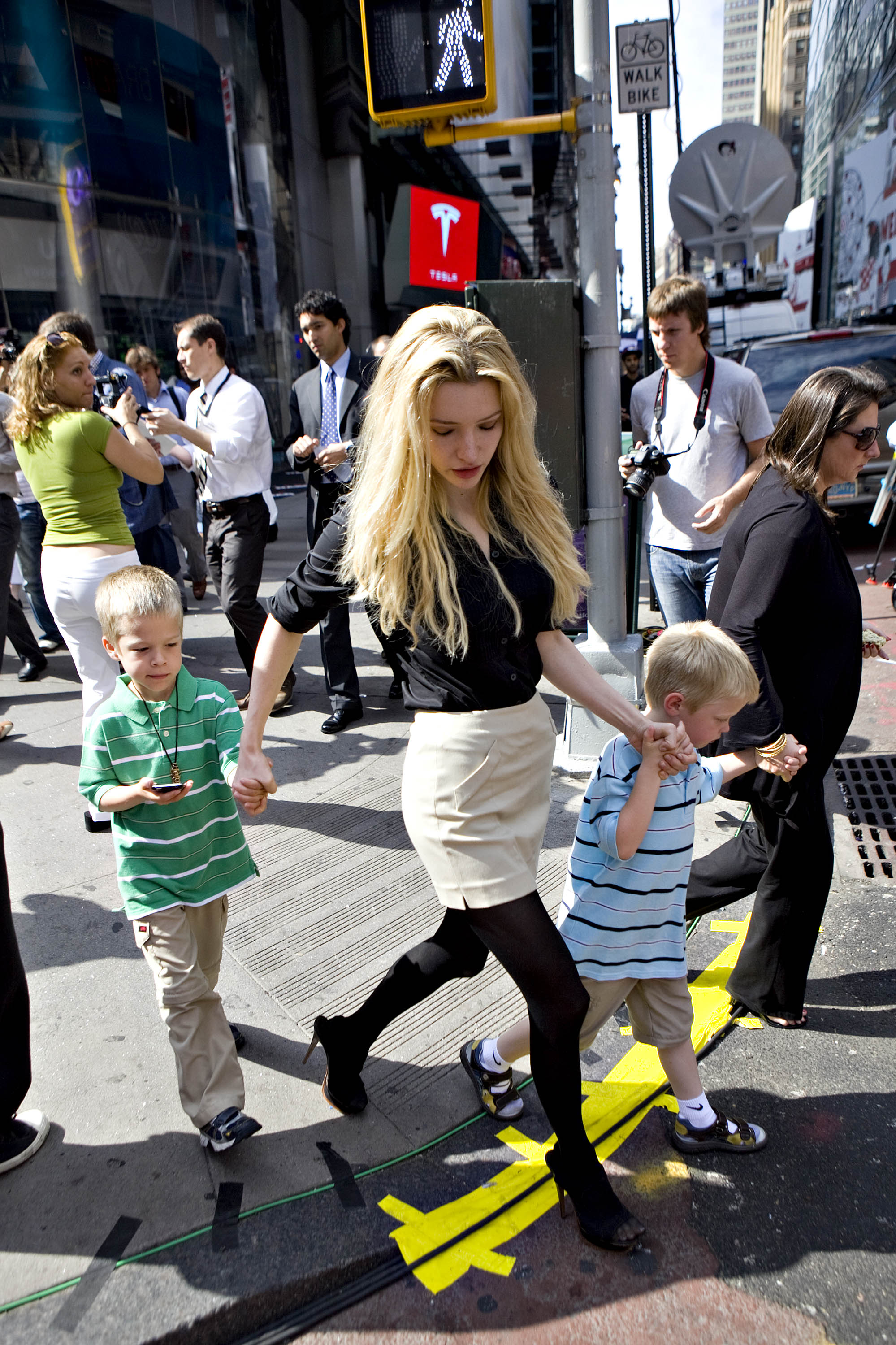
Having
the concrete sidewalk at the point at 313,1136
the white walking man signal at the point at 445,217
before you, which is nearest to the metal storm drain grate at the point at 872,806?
the concrete sidewalk at the point at 313,1136

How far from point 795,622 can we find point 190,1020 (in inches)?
74.9

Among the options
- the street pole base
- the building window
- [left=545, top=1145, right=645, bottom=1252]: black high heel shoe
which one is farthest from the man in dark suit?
the building window

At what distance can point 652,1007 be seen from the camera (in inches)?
89.7

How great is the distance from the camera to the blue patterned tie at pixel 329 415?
201 inches

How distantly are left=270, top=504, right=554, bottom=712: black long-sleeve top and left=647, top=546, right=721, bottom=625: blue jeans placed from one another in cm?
218

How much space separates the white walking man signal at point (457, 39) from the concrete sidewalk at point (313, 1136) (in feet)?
11.2

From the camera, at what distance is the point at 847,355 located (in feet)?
33.8

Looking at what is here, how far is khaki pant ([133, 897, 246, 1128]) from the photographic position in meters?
2.31

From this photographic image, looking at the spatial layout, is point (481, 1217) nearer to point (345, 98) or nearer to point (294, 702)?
point (294, 702)

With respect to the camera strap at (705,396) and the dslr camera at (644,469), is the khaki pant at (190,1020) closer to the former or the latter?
the dslr camera at (644,469)

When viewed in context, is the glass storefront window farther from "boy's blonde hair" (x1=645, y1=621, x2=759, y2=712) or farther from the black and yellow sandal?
the black and yellow sandal

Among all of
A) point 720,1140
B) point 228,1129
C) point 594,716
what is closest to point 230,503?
point 594,716

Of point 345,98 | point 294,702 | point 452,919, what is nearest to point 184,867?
point 452,919

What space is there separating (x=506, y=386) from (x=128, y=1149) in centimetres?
210
